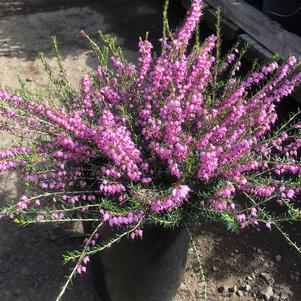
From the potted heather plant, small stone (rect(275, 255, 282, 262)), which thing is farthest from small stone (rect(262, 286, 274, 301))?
the potted heather plant

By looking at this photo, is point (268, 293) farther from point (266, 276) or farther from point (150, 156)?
point (150, 156)

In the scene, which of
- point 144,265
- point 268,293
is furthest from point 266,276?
point 144,265

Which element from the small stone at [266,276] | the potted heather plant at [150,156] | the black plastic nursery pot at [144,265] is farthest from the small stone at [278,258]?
the potted heather plant at [150,156]

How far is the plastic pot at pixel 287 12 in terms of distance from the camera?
495 cm

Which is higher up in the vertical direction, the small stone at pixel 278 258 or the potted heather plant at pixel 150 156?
the potted heather plant at pixel 150 156

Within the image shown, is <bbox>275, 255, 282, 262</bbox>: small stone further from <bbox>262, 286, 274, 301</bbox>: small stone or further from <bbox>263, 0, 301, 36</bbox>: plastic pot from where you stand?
<bbox>263, 0, 301, 36</bbox>: plastic pot

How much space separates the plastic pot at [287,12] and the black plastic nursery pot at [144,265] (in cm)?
312

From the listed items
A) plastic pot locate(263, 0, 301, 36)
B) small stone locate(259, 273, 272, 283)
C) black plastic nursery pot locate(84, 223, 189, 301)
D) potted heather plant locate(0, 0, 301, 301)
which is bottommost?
small stone locate(259, 273, 272, 283)

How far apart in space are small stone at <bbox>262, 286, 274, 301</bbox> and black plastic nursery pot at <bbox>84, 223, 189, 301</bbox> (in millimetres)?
707

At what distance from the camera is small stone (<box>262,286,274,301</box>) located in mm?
3348

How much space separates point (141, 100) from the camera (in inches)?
104

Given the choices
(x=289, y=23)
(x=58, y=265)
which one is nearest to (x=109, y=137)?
(x=58, y=265)

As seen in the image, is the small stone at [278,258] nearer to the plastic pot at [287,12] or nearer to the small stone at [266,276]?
the small stone at [266,276]

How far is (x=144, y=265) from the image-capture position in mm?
2699
